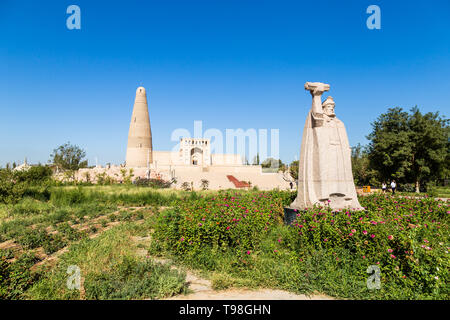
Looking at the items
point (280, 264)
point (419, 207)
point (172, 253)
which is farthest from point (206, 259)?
point (419, 207)

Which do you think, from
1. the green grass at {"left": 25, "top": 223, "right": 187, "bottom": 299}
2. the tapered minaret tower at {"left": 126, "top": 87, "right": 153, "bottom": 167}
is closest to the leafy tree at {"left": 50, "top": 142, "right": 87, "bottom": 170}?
the tapered minaret tower at {"left": 126, "top": 87, "right": 153, "bottom": 167}

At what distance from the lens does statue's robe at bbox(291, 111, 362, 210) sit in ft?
16.8

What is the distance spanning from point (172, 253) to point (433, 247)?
143 inches

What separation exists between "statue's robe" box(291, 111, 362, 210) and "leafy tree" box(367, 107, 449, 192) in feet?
54.3

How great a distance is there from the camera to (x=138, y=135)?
32.5 m

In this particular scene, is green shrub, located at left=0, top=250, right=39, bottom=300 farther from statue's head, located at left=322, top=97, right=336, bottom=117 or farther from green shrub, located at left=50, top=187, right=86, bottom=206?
green shrub, located at left=50, top=187, right=86, bottom=206

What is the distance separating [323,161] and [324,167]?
0.13m

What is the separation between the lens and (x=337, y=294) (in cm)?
268

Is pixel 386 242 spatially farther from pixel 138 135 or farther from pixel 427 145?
pixel 138 135

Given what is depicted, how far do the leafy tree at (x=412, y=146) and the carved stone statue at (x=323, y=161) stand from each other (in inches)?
653

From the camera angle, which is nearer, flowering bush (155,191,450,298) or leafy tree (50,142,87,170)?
flowering bush (155,191,450,298)

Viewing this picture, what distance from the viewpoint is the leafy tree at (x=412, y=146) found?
18172 mm

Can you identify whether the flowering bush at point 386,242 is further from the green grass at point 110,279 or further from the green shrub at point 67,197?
the green shrub at point 67,197

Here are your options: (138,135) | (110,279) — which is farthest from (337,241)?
(138,135)
